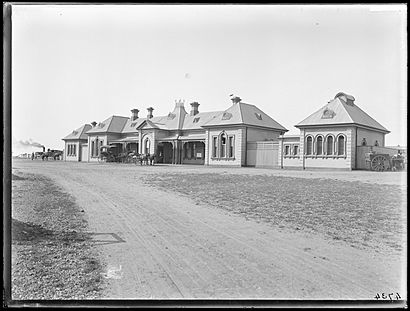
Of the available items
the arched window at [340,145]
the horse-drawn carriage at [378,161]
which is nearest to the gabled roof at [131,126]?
the arched window at [340,145]

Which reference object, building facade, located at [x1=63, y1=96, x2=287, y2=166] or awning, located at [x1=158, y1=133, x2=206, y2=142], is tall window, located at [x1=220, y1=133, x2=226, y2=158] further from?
awning, located at [x1=158, y1=133, x2=206, y2=142]

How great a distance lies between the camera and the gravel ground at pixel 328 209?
653 cm

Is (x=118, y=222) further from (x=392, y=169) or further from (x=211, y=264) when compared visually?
(x=392, y=169)

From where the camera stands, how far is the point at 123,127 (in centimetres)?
5066

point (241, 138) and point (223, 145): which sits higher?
point (241, 138)

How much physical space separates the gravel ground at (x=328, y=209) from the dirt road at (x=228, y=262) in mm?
641

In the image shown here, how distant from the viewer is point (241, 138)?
118ft

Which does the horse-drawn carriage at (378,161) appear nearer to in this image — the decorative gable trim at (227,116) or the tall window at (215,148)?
the decorative gable trim at (227,116)

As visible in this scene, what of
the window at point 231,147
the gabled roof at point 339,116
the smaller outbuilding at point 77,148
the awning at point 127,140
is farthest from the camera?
the awning at point 127,140

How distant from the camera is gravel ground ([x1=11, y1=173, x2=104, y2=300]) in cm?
425

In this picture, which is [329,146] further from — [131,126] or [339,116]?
[131,126]

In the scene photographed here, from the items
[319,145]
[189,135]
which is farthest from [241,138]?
[189,135]

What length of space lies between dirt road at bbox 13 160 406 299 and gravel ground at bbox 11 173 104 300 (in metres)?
0.26

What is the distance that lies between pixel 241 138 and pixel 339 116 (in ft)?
34.4
